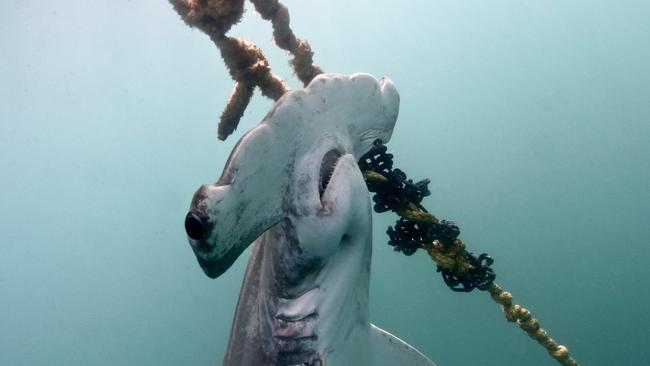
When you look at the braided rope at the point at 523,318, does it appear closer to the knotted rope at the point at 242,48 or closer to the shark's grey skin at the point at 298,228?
the shark's grey skin at the point at 298,228

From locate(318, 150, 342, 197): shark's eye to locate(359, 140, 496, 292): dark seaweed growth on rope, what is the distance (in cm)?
75

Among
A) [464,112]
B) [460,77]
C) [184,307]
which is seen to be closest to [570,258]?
[464,112]

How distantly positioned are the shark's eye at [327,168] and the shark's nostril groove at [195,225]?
0.55 meters

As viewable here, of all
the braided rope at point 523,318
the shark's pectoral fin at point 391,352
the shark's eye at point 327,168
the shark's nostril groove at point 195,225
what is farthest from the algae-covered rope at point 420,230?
the shark's nostril groove at point 195,225

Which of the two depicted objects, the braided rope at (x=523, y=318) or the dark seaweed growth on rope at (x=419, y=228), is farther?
the braided rope at (x=523, y=318)

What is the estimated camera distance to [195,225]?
1.38 m

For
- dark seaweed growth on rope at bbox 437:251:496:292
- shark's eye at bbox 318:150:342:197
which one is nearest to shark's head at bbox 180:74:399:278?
shark's eye at bbox 318:150:342:197

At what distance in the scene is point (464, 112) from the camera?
8169 cm

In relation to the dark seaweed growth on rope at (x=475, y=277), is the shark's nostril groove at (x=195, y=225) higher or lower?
lower

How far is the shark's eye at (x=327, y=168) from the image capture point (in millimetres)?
1806

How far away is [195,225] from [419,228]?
1675 millimetres

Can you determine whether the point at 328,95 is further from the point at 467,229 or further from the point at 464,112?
the point at 464,112

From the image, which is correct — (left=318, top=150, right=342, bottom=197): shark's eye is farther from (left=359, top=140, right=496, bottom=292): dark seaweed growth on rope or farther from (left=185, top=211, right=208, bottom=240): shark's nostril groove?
(left=359, top=140, right=496, bottom=292): dark seaweed growth on rope

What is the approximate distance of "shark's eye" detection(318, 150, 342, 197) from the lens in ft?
5.92
